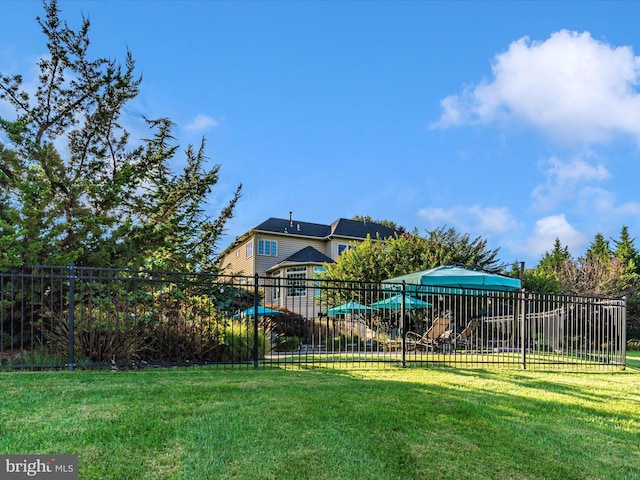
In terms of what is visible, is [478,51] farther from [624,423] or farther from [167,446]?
[167,446]

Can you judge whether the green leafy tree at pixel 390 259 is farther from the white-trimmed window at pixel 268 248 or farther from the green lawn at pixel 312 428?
the green lawn at pixel 312 428

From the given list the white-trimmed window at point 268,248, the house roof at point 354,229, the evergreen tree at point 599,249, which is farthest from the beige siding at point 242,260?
the evergreen tree at point 599,249

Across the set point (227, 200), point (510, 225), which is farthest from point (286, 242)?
point (510, 225)

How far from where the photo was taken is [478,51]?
10.1m

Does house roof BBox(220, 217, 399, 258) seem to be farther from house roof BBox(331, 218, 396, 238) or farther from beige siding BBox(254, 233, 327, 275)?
beige siding BBox(254, 233, 327, 275)

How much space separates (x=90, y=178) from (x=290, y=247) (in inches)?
598

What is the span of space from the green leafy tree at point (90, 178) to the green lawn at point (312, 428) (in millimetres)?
3574

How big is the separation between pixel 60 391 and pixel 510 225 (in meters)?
14.2

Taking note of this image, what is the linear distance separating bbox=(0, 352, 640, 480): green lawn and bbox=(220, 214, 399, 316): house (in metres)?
18.4

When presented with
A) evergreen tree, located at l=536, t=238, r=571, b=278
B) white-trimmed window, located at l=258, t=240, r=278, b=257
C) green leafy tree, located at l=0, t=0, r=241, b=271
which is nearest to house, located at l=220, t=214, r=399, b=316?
white-trimmed window, located at l=258, t=240, r=278, b=257

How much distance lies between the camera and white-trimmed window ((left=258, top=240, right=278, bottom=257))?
25.6 m

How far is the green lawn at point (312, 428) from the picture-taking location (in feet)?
10.3

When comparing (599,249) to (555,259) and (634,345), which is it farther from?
(634,345)

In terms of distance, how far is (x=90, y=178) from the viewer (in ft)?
40.7
